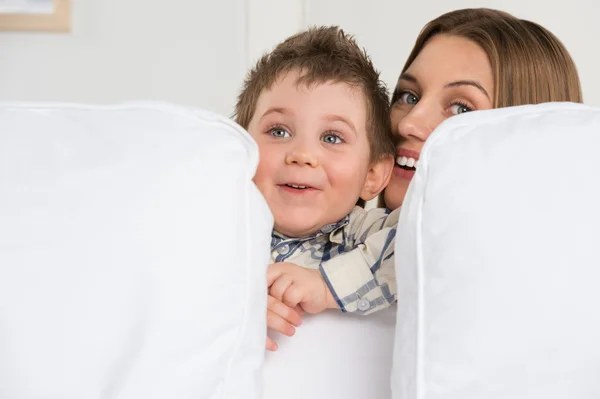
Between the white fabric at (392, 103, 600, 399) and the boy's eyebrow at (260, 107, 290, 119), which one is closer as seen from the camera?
the white fabric at (392, 103, 600, 399)

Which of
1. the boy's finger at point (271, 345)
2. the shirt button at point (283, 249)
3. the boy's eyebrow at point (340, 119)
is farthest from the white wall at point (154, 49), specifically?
the boy's finger at point (271, 345)

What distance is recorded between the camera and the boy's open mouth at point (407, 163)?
3.64ft

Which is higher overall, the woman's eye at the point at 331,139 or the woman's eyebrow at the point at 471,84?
the woman's eyebrow at the point at 471,84

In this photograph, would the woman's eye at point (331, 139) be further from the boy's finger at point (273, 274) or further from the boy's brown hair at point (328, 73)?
the boy's finger at point (273, 274)

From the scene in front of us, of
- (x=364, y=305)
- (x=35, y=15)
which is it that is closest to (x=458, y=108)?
(x=364, y=305)

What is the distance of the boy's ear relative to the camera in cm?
112

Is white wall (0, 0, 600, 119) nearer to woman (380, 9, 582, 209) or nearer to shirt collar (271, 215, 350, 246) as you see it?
woman (380, 9, 582, 209)

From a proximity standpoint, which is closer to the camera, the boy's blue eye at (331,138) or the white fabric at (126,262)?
the white fabric at (126,262)

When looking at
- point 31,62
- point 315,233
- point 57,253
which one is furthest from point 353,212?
point 31,62

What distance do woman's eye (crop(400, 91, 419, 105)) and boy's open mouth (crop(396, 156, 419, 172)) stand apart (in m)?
0.12

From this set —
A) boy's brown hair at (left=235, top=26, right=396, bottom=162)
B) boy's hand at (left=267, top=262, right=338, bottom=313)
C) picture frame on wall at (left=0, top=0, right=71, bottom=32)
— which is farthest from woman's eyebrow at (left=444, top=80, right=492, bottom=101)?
picture frame on wall at (left=0, top=0, right=71, bottom=32)

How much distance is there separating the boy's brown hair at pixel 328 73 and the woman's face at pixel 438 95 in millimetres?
36

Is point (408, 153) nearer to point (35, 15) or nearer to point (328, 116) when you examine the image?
point (328, 116)

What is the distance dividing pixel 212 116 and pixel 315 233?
44cm
